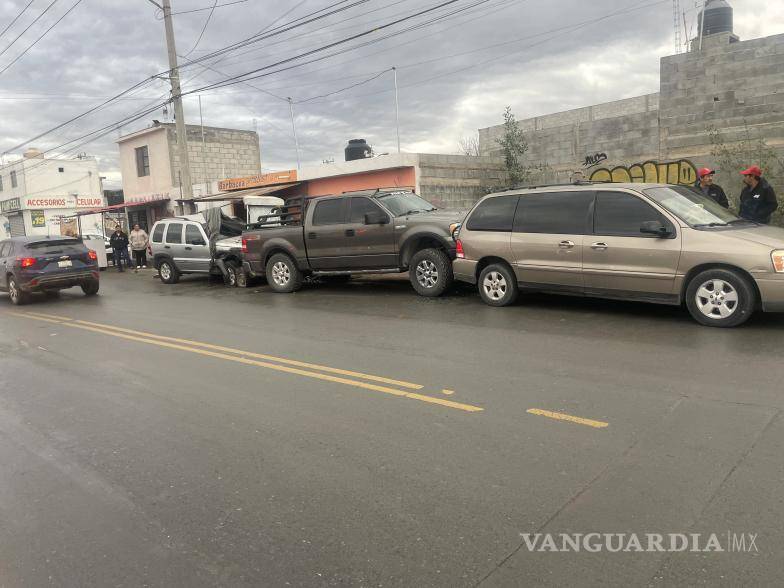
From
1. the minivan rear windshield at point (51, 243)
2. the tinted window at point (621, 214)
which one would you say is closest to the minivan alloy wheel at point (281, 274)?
the minivan rear windshield at point (51, 243)

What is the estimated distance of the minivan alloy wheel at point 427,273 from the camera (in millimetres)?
10625

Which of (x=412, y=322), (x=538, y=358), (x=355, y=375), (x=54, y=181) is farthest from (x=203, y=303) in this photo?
(x=54, y=181)

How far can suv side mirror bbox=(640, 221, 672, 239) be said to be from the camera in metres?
7.55

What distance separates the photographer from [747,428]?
14.0ft

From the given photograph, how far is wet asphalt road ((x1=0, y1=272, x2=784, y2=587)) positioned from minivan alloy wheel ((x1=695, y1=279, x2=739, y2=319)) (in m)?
0.31

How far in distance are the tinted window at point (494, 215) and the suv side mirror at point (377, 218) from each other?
1935 mm

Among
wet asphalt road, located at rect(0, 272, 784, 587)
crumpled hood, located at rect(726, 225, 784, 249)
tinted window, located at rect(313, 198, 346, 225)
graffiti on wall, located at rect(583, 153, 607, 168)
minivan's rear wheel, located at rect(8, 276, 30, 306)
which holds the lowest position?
wet asphalt road, located at rect(0, 272, 784, 587)

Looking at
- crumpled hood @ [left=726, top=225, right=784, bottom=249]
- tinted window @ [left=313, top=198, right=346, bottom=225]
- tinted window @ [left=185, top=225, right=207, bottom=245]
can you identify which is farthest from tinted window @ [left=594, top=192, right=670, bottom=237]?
tinted window @ [left=185, top=225, right=207, bottom=245]

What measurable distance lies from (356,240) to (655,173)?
746cm

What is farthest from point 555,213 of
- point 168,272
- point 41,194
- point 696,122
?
point 41,194

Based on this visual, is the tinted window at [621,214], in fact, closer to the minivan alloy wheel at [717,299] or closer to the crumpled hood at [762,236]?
the crumpled hood at [762,236]

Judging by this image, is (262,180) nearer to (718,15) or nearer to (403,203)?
(403,203)

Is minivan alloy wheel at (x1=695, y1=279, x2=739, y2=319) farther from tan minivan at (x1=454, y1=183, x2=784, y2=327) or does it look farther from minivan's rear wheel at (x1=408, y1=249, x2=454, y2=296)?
minivan's rear wheel at (x1=408, y1=249, x2=454, y2=296)

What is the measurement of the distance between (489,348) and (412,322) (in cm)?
204
